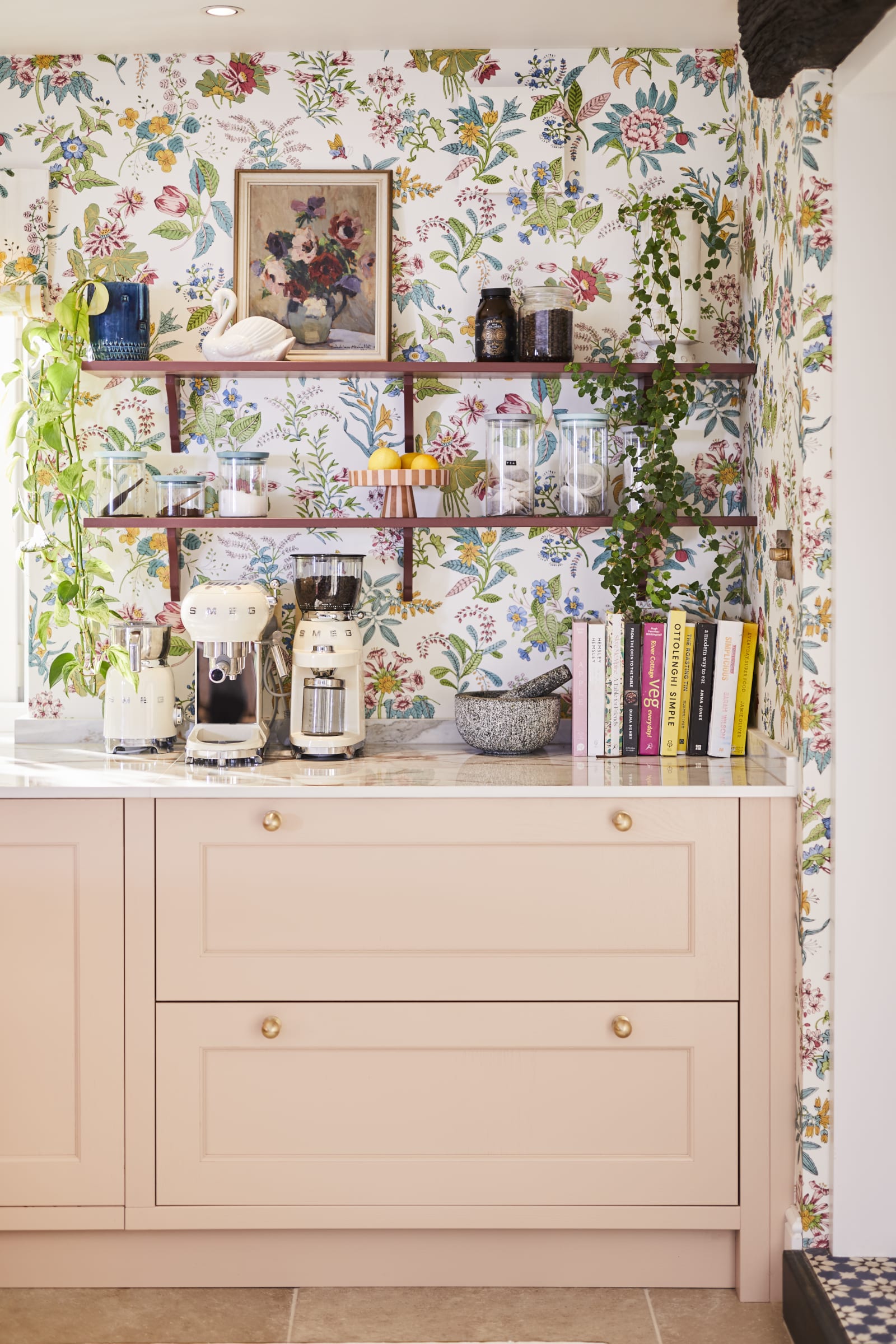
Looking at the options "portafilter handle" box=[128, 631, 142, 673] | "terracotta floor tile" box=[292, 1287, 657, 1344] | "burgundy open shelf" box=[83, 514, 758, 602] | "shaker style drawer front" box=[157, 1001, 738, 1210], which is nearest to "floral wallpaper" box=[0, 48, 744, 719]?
"burgundy open shelf" box=[83, 514, 758, 602]

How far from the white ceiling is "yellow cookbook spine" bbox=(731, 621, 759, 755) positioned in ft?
4.04

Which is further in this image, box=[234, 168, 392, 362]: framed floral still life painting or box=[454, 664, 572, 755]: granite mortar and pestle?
box=[234, 168, 392, 362]: framed floral still life painting

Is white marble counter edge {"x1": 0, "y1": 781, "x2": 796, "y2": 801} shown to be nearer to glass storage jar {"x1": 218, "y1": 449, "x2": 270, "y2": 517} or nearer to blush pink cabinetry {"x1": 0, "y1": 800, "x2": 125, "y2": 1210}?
blush pink cabinetry {"x1": 0, "y1": 800, "x2": 125, "y2": 1210}

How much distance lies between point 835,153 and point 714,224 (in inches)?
26.5

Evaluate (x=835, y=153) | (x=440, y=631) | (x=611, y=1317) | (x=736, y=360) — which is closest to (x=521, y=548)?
(x=440, y=631)

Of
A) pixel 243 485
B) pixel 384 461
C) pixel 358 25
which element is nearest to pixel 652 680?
pixel 384 461

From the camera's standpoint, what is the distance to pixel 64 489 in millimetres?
2605

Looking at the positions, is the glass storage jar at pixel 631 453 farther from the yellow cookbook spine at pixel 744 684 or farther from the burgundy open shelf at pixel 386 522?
the yellow cookbook spine at pixel 744 684

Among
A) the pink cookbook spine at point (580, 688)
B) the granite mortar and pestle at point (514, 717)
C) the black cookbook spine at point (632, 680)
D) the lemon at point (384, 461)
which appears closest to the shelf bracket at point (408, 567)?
the lemon at point (384, 461)

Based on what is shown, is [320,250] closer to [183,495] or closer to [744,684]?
[183,495]

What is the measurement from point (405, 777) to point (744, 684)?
727mm

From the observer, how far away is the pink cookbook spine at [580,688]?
2.50 m

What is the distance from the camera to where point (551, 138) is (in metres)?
2.68

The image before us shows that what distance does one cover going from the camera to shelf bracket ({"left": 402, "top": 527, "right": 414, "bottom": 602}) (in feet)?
8.80
